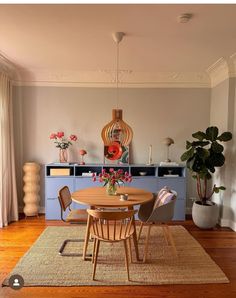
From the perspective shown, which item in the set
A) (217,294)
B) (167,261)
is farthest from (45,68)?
(217,294)

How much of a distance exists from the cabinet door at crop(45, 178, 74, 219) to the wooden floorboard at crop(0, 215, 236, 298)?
0.17m

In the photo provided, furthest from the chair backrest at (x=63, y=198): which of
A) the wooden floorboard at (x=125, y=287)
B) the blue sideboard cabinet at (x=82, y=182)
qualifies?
the blue sideboard cabinet at (x=82, y=182)

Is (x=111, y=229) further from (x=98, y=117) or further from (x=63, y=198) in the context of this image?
(x=98, y=117)

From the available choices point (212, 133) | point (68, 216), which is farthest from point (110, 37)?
point (68, 216)

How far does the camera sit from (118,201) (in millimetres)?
2904

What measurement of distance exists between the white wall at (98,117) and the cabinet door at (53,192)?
1.51 ft

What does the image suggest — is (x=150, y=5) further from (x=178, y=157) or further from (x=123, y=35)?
(x=178, y=157)

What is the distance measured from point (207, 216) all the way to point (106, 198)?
1.84 meters

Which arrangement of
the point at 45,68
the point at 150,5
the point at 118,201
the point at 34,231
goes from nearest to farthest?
the point at 150,5
the point at 118,201
the point at 34,231
the point at 45,68

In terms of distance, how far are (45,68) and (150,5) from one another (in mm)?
2827

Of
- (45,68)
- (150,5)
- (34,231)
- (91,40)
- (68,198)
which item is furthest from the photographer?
(45,68)

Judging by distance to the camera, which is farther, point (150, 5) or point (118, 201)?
point (118, 201)

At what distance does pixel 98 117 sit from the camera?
15.7 feet

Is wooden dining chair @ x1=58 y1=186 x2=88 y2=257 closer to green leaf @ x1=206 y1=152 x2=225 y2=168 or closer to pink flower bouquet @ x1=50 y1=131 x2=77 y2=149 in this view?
pink flower bouquet @ x1=50 y1=131 x2=77 y2=149
